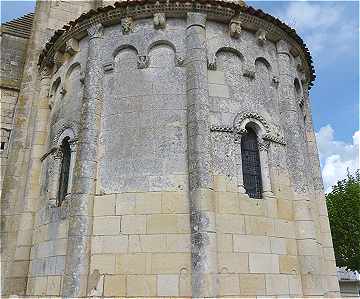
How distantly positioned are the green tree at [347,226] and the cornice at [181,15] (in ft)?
48.8

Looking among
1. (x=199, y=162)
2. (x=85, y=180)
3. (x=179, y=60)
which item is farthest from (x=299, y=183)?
(x=85, y=180)

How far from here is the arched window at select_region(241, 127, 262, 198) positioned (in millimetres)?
8156

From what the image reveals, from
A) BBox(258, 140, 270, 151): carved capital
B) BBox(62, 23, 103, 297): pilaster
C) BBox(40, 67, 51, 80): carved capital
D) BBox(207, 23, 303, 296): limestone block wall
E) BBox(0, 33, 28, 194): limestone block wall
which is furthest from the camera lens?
BBox(40, 67, 51, 80): carved capital

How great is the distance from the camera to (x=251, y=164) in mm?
8375

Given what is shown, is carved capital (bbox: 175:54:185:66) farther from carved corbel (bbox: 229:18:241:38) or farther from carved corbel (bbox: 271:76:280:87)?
carved corbel (bbox: 271:76:280:87)

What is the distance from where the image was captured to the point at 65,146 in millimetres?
9258

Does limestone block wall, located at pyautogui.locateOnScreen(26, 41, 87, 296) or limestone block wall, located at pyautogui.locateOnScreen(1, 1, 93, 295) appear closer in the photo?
limestone block wall, located at pyautogui.locateOnScreen(26, 41, 87, 296)

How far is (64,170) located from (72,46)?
331 cm

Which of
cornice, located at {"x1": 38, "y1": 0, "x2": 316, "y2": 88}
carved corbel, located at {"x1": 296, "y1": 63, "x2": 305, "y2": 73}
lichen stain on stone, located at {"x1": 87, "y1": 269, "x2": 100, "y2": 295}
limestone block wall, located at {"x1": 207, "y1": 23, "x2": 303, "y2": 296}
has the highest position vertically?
cornice, located at {"x1": 38, "y1": 0, "x2": 316, "y2": 88}

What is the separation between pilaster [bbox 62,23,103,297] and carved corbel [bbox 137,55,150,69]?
976mm

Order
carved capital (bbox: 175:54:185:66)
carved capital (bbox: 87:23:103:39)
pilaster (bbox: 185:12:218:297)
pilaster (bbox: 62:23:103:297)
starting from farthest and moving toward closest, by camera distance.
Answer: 1. carved capital (bbox: 87:23:103:39)
2. carved capital (bbox: 175:54:185:66)
3. pilaster (bbox: 62:23:103:297)
4. pilaster (bbox: 185:12:218:297)

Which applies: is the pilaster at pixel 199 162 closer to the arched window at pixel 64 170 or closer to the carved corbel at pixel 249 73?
the carved corbel at pixel 249 73

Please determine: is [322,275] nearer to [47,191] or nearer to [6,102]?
[47,191]

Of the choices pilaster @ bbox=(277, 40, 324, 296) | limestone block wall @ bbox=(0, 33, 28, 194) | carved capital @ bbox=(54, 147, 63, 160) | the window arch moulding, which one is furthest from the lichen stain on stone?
limestone block wall @ bbox=(0, 33, 28, 194)
